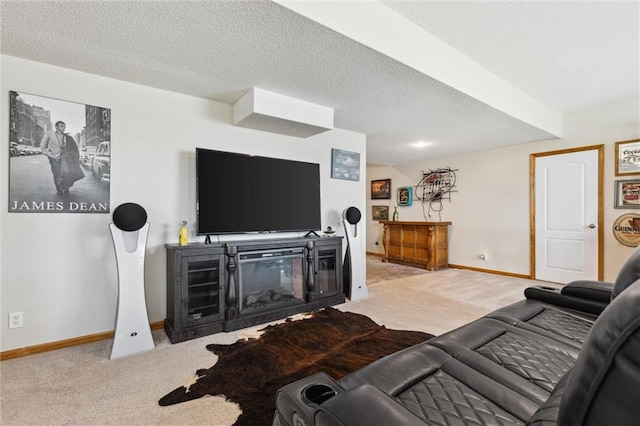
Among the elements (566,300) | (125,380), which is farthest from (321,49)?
(125,380)

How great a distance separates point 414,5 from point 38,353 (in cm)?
396

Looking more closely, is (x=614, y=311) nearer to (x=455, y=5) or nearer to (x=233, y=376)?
(x=233, y=376)

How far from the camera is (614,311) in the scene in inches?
17.7

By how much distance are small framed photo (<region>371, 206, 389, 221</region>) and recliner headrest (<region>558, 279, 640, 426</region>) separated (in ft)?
22.0

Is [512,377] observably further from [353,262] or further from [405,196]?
[405,196]

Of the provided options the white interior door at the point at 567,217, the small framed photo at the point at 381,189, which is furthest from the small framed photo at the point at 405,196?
the white interior door at the point at 567,217

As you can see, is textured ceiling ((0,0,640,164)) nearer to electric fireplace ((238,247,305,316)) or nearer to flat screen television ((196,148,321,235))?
flat screen television ((196,148,321,235))

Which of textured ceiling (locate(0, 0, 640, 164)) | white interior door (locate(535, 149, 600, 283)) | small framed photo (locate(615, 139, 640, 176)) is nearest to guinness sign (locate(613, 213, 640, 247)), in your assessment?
white interior door (locate(535, 149, 600, 283))

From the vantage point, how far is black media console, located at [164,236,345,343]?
2.54 meters

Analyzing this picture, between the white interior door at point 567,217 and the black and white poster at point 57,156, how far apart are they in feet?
18.9

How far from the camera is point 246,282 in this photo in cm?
295

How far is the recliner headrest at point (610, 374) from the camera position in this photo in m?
0.40

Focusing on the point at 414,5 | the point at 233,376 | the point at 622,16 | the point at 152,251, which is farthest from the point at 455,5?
the point at 152,251

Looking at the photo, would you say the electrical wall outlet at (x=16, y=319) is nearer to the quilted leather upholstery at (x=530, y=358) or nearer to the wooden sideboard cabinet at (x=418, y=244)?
the quilted leather upholstery at (x=530, y=358)
